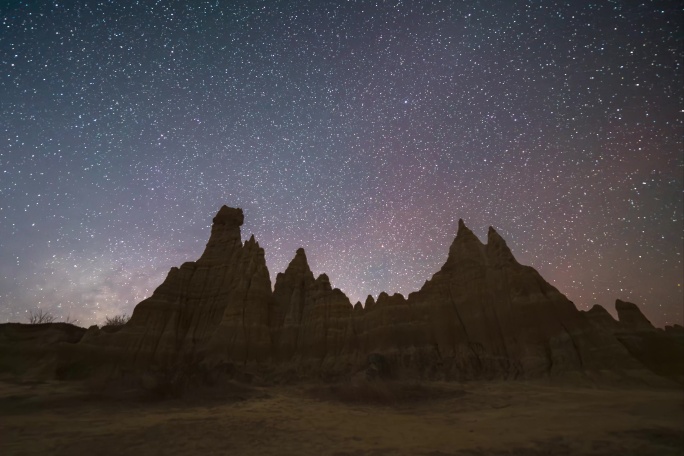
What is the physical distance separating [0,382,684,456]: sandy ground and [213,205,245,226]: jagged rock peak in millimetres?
35575

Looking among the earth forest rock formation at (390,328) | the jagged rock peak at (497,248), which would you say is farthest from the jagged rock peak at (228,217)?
the jagged rock peak at (497,248)

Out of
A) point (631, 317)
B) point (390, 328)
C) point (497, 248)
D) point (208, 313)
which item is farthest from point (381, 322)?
point (631, 317)

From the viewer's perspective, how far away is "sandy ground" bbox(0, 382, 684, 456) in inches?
419

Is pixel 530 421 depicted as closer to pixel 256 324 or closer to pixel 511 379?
pixel 511 379

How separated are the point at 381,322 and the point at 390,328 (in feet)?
5.17

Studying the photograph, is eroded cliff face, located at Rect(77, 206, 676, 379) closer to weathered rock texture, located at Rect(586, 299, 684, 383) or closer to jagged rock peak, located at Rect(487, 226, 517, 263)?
jagged rock peak, located at Rect(487, 226, 517, 263)

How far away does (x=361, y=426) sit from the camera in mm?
15484

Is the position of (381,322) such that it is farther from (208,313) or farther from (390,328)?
(208,313)

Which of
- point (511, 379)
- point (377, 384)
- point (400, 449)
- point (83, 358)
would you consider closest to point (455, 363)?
point (511, 379)

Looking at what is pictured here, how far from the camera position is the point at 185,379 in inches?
1213

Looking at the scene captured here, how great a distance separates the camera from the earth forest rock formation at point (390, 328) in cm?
2948

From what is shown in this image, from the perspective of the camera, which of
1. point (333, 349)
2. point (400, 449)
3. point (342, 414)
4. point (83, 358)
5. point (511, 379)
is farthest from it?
point (333, 349)

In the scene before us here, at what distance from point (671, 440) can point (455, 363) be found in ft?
87.5

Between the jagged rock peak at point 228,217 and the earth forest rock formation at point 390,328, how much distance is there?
3974mm
